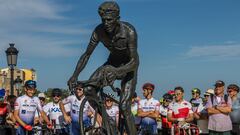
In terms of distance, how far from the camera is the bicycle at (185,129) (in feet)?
37.5

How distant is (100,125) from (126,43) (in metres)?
1.28

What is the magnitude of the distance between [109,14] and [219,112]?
172 inches

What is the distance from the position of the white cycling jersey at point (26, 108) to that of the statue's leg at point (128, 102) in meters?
3.86

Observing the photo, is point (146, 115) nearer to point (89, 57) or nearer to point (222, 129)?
point (222, 129)

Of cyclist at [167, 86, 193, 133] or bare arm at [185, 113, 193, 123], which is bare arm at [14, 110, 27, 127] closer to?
cyclist at [167, 86, 193, 133]

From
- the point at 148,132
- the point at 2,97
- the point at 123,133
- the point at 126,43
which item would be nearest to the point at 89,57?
the point at 126,43

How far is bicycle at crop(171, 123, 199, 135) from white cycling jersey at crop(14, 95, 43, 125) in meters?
3.02

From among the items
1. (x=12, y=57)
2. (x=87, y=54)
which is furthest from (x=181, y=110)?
(x=12, y=57)

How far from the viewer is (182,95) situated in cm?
1212

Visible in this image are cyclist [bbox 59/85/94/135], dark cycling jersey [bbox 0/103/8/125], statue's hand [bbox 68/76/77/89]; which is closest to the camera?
statue's hand [bbox 68/76/77/89]

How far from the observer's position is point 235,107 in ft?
37.1

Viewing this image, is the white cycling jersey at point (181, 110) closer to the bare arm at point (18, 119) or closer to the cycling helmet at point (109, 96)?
the bare arm at point (18, 119)

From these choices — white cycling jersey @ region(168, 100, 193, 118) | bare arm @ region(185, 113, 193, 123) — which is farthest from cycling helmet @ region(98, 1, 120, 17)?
bare arm @ region(185, 113, 193, 123)

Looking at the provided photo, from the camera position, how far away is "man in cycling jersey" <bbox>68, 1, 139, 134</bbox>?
7816 mm
